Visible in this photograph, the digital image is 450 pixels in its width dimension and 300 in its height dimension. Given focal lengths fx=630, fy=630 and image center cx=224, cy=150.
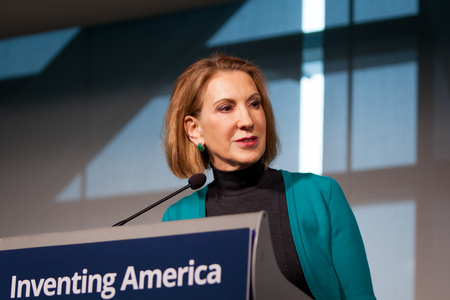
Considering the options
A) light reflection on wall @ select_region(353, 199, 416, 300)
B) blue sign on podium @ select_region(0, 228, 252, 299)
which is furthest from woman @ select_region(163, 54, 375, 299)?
light reflection on wall @ select_region(353, 199, 416, 300)

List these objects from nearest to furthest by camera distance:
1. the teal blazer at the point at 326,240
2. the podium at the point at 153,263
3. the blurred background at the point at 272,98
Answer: the podium at the point at 153,263 < the teal blazer at the point at 326,240 < the blurred background at the point at 272,98

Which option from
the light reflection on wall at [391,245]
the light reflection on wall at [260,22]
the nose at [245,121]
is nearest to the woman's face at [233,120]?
the nose at [245,121]

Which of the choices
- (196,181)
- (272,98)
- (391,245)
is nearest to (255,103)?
(196,181)

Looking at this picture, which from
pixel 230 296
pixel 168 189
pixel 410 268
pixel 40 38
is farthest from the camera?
pixel 40 38

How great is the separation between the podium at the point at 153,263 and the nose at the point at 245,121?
0.60m

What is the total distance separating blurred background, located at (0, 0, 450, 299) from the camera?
3822 mm

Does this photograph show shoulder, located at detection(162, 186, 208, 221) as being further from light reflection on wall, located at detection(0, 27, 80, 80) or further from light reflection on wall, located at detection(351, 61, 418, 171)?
light reflection on wall, located at detection(0, 27, 80, 80)

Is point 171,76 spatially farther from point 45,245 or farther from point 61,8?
point 45,245

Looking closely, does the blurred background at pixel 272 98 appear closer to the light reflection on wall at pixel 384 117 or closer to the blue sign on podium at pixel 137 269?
the light reflection on wall at pixel 384 117

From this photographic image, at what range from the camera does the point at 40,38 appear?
5.21 metres

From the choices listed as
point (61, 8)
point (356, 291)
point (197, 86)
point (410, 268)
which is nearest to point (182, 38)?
point (61, 8)

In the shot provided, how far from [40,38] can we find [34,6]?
1.76 feet

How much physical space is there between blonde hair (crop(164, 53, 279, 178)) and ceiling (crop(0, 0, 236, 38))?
2817 millimetres

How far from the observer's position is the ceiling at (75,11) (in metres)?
4.69
